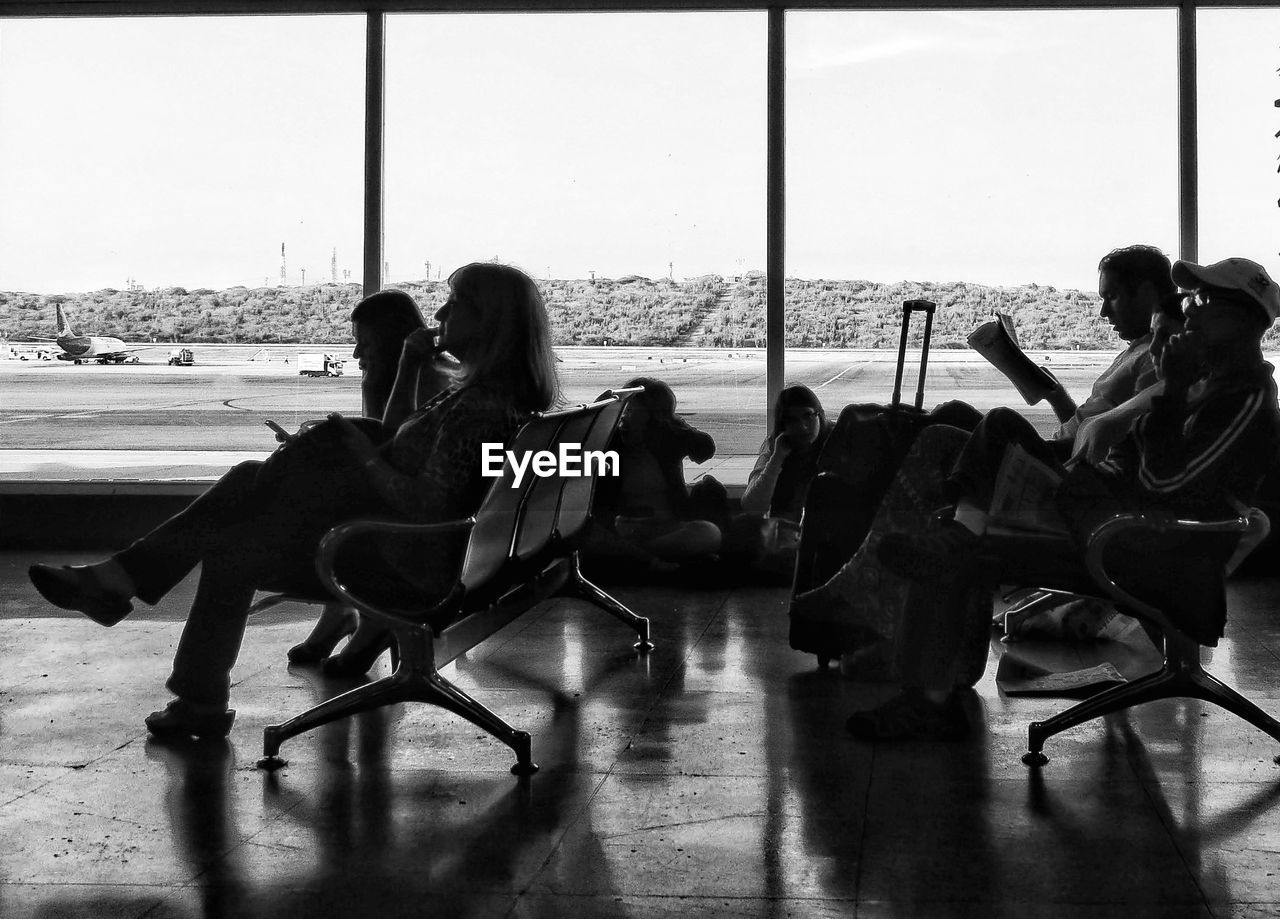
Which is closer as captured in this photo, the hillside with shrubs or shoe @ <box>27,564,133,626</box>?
shoe @ <box>27,564,133,626</box>

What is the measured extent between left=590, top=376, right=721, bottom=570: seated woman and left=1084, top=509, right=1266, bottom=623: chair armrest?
1989mm

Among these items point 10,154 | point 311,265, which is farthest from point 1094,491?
point 10,154

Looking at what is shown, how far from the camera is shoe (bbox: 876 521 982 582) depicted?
307 cm

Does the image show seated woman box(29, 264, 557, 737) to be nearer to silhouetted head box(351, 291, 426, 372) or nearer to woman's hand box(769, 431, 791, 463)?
silhouetted head box(351, 291, 426, 372)

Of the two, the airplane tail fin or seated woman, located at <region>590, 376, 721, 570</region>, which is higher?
the airplane tail fin

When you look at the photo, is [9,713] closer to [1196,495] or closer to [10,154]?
[1196,495]

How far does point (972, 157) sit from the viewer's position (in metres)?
6.29

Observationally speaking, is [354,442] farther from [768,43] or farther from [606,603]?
[768,43]

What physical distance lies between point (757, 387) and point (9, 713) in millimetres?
3880

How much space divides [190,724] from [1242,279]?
258 cm

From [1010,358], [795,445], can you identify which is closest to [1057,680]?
[1010,358]

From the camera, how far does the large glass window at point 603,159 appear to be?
6312 millimetres

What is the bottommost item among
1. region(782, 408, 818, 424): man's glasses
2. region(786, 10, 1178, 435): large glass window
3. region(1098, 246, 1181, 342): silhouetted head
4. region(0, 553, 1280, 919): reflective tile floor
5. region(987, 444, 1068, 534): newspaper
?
region(0, 553, 1280, 919): reflective tile floor

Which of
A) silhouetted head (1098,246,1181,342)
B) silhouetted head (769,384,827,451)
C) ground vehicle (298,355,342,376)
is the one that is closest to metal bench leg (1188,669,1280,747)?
silhouetted head (1098,246,1181,342)
